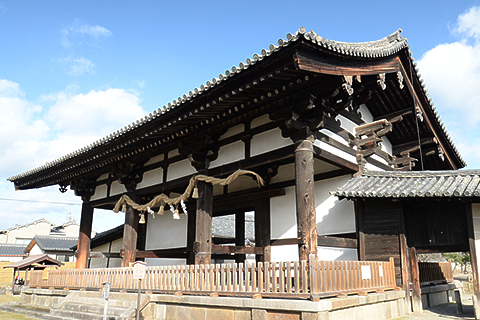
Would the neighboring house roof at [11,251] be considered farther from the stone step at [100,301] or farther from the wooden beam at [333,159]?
the wooden beam at [333,159]

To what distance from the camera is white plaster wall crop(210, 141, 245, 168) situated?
10031mm

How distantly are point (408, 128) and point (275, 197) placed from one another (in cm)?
509

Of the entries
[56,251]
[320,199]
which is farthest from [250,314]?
[56,251]

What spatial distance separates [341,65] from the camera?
7402 millimetres

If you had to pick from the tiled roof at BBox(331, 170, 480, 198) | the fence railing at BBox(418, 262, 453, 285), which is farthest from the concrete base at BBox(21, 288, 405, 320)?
the fence railing at BBox(418, 262, 453, 285)

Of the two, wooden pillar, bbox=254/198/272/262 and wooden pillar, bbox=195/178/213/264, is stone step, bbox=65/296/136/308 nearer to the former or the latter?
wooden pillar, bbox=195/178/213/264

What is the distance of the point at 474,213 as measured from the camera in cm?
830

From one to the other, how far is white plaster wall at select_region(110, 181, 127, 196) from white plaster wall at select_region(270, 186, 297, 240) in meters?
5.73

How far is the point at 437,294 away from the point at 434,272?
2.37 feet

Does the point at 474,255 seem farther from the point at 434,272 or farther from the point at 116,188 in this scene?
the point at 116,188

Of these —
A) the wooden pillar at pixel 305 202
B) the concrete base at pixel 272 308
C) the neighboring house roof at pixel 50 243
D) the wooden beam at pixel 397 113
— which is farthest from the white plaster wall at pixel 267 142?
the neighboring house roof at pixel 50 243

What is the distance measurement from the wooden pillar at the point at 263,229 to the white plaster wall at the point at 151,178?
3.42 metres

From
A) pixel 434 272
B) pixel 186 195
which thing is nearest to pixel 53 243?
pixel 186 195

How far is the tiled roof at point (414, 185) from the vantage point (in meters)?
8.14
